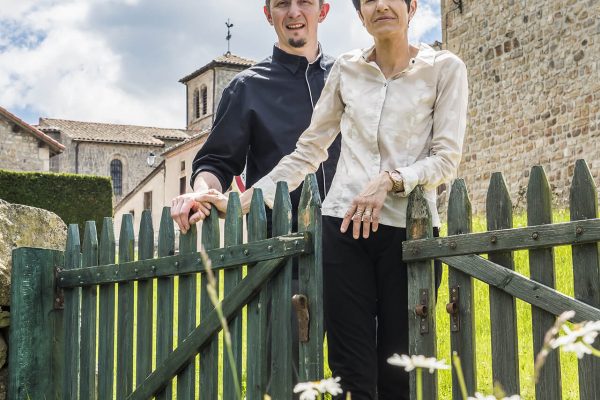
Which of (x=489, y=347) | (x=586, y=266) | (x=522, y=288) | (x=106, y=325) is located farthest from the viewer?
(x=489, y=347)

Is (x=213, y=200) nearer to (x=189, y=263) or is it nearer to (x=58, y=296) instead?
(x=189, y=263)

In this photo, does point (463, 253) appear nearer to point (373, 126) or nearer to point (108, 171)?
point (373, 126)

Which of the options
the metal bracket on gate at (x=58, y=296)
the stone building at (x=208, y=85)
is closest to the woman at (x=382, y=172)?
the metal bracket on gate at (x=58, y=296)

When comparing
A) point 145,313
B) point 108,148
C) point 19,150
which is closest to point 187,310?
point 145,313

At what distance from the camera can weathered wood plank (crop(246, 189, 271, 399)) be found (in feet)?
9.95

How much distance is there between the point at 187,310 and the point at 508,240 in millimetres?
1338

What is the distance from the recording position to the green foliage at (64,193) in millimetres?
20391

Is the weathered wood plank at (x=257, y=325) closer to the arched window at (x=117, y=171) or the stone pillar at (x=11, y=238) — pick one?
the stone pillar at (x=11, y=238)

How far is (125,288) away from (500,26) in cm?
1113

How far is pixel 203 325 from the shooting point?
10.6ft

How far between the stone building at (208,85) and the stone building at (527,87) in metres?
26.6

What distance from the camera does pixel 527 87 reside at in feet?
42.5

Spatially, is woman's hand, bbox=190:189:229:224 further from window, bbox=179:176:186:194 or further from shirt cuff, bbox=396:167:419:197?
window, bbox=179:176:186:194

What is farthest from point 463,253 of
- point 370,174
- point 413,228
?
point 370,174
